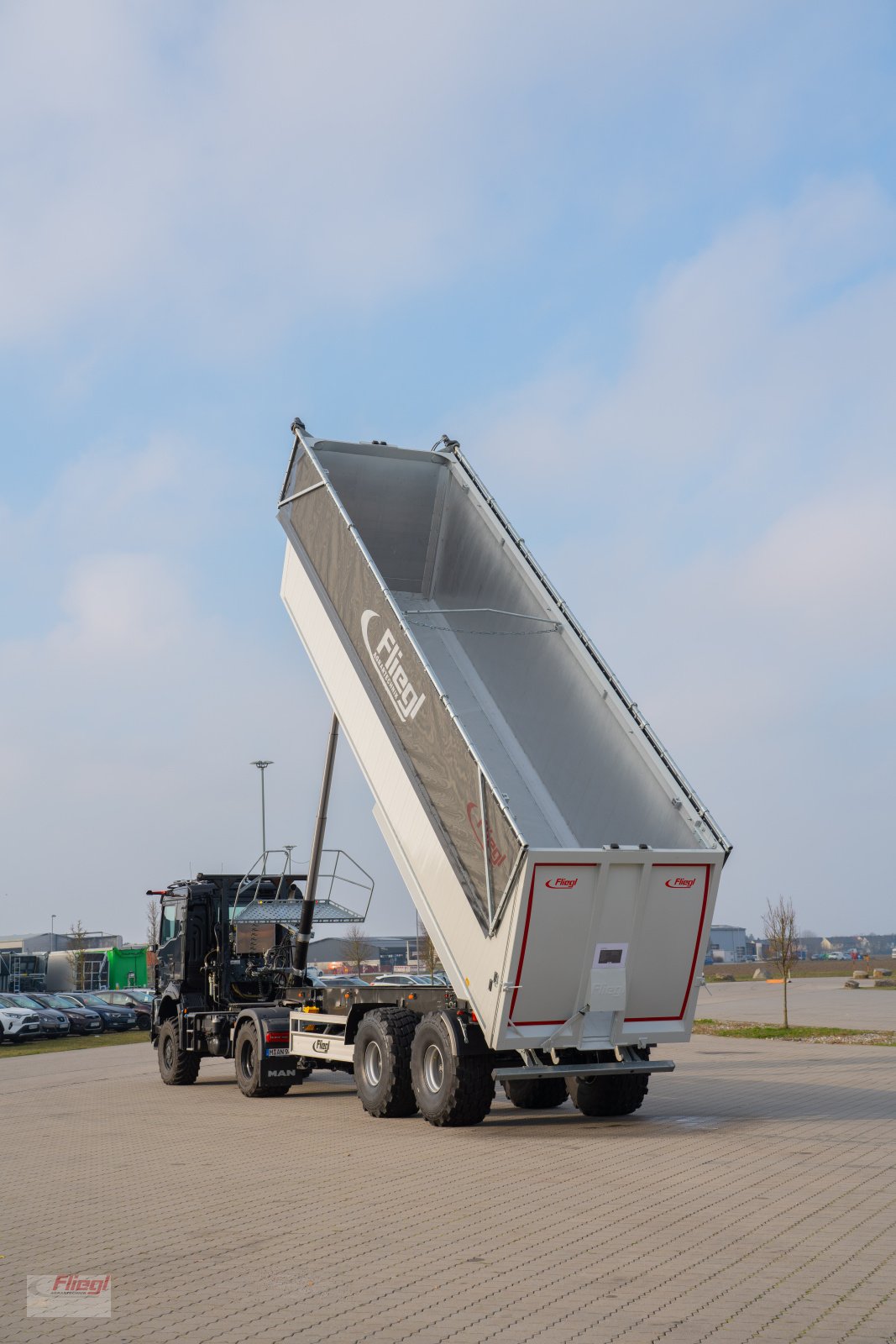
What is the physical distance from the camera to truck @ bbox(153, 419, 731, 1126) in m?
11.8

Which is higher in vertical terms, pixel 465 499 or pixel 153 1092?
pixel 465 499

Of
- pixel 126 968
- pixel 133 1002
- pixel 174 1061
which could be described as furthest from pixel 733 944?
pixel 174 1061

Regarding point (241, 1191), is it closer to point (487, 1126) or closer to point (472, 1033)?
point (472, 1033)

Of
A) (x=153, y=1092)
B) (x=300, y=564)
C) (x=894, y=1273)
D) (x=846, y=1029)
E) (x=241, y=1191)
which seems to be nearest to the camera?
(x=894, y=1273)

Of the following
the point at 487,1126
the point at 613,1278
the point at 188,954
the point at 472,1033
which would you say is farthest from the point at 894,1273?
the point at 188,954

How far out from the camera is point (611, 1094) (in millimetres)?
13562

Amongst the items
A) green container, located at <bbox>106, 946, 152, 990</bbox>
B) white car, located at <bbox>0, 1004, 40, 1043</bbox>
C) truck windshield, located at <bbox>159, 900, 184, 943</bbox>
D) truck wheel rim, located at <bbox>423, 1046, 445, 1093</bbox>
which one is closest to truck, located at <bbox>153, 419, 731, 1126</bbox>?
truck wheel rim, located at <bbox>423, 1046, 445, 1093</bbox>

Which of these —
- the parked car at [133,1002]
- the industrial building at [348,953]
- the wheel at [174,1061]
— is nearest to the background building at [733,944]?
the industrial building at [348,953]

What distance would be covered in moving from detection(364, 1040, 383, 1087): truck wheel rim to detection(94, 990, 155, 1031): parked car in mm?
25380

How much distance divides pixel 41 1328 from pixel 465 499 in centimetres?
1069

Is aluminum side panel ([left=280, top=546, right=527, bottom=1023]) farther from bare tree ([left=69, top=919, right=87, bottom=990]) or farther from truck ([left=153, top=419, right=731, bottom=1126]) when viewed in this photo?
bare tree ([left=69, top=919, right=87, bottom=990])

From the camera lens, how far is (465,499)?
1537 cm

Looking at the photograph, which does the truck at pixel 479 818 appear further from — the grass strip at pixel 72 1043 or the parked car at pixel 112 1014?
the parked car at pixel 112 1014

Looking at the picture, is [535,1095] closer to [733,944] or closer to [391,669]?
[391,669]
